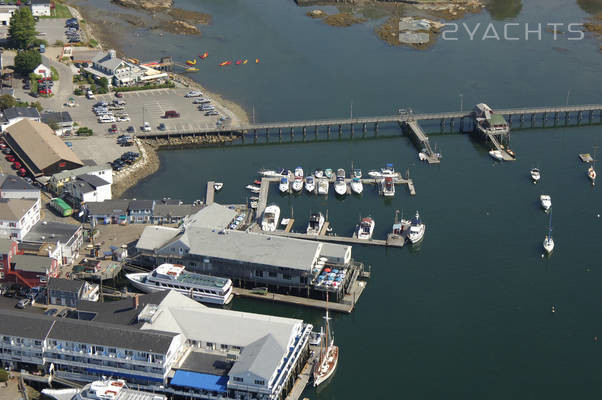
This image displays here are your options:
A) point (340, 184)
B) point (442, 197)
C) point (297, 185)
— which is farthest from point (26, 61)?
point (442, 197)

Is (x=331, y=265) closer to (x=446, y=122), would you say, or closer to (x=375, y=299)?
(x=375, y=299)

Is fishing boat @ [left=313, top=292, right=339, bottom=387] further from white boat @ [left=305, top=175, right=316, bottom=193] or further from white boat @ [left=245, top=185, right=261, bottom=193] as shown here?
white boat @ [left=245, top=185, right=261, bottom=193]

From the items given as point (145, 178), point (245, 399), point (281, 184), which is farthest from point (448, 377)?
point (145, 178)

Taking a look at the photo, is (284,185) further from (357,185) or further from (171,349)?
(171,349)

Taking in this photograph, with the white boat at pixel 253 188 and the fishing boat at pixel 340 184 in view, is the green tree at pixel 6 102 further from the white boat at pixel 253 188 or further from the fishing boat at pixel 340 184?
the fishing boat at pixel 340 184

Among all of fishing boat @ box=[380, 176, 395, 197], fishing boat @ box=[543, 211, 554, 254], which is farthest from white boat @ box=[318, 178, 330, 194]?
fishing boat @ box=[543, 211, 554, 254]
